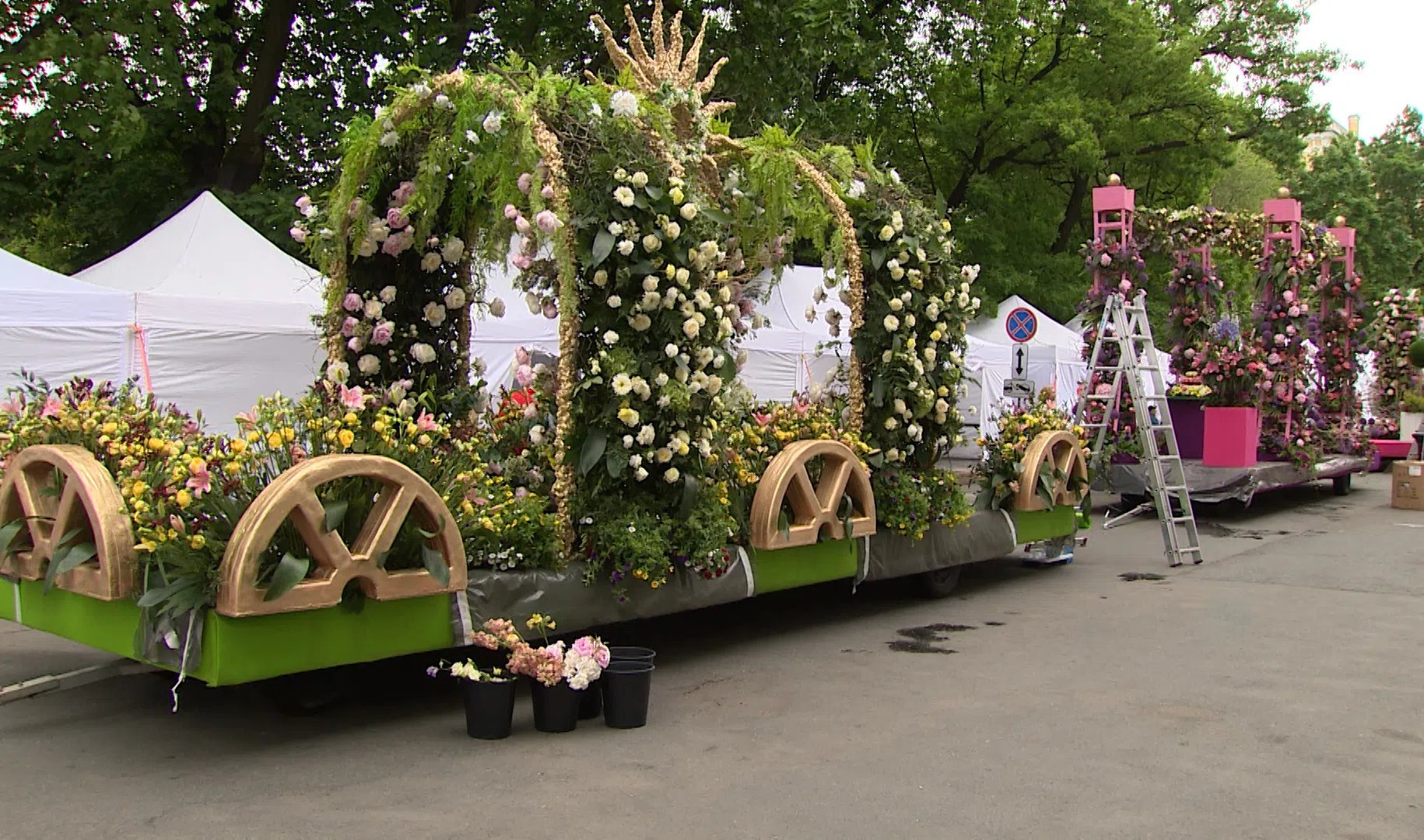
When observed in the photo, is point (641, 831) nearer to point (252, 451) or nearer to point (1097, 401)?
point (252, 451)

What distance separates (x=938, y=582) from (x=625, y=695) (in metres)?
4.40

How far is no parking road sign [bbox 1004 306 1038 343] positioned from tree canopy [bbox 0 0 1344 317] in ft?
9.40

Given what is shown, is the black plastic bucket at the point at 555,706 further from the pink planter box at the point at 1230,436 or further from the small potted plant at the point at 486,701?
the pink planter box at the point at 1230,436

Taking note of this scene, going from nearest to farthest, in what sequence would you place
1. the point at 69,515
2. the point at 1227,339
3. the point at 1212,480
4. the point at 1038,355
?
the point at 69,515 → the point at 1212,480 → the point at 1227,339 → the point at 1038,355

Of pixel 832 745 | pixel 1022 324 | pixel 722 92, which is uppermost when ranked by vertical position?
pixel 722 92

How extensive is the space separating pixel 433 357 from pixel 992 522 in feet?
15.3

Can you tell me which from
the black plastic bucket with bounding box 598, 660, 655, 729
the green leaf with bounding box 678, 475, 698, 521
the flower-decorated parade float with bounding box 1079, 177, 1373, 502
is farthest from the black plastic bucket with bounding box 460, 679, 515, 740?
the flower-decorated parade float with bounding box 1079, 177, 1373, 502

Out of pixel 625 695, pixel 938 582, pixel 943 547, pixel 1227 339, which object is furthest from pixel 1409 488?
pixel 625 695

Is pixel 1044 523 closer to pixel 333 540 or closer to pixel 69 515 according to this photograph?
pixel 333 540

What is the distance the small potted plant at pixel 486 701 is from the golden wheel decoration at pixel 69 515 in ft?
4.55

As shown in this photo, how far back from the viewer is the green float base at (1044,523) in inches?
388

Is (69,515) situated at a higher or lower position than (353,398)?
lower

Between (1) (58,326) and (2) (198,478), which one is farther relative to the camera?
(1) (58,326)

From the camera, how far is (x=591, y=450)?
6.28 m
